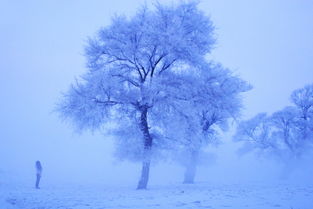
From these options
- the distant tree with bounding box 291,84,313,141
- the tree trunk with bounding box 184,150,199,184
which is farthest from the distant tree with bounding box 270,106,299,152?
the tree trunk with bounding box 184,150,199,184

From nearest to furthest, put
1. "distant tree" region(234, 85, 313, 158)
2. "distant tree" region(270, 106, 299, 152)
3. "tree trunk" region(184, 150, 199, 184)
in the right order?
"tree trunk" region(184, 150, 199, 184) < "distant tree" region(234, 85, 313, 158) < "distant tree" region(270, 106, 299, 152)

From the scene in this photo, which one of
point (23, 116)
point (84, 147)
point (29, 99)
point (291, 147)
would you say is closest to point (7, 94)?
point (29, 99)

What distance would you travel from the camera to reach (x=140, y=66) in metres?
19.9

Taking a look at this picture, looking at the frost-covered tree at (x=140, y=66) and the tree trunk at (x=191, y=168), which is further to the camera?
the tree trunk at (x=191, y=168)

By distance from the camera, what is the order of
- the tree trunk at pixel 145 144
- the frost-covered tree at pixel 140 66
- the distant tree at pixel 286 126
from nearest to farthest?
the frost-covered tree at pixel 140 66, the tree trunk at pixel 145 144, the distant tree at pixel 286 126

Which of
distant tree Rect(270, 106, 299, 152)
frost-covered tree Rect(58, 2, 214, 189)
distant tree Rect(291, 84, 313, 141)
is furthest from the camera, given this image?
distant tree Rect(270, 106, 299, 152)

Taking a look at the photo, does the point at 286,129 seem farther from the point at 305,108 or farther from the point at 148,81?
the point at 148,81

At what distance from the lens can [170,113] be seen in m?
19.2

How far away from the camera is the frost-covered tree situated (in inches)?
731

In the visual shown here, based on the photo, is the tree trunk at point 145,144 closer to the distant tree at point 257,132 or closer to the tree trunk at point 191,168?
the tree trunk at point 191,168

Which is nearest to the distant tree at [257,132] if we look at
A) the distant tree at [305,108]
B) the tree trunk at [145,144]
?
the distant tree at [305,108]

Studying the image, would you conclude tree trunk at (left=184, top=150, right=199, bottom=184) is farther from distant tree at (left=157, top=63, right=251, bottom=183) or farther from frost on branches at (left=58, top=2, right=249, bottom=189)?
frost on branches at (left=58, top=2, right=249, bottom=189)

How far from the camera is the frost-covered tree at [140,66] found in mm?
18562

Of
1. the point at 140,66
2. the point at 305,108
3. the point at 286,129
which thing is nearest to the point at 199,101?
the point at 140,66
